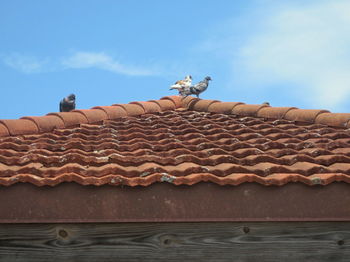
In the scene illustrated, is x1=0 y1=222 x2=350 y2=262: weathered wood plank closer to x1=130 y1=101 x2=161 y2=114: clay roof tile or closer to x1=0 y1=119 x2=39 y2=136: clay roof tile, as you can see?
x1=0 y1=119 x2=39 y2=136: clay roof tile

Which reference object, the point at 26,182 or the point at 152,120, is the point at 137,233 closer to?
the point at 26,182


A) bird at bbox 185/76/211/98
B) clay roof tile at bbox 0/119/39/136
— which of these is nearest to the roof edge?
clay roof tile at bbox 0/119/39/136

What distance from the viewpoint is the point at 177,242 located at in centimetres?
413

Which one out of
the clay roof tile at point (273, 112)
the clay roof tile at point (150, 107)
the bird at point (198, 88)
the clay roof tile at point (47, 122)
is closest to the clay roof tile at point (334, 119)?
the clay roof tile at point (273, 112)

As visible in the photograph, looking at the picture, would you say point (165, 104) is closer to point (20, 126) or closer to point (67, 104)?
point (67, 104)

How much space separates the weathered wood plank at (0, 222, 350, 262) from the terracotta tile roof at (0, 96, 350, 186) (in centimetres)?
35

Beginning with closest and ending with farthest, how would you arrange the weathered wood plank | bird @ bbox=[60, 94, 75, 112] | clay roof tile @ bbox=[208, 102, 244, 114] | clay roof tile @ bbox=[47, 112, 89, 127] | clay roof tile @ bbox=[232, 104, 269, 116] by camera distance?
the weathered wood plank < clay roof tile @ bbox=[47, 112, 89, 127] < clay roof tile @ bbox=[232, 104, 269, 116] < clay roof tile @ bbox=[208, 102, 244, 114] < bird @ bbox=[60, 94, 75, 112]

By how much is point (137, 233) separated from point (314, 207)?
1229 millimetres

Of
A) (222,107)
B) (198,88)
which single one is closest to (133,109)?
(222,107)

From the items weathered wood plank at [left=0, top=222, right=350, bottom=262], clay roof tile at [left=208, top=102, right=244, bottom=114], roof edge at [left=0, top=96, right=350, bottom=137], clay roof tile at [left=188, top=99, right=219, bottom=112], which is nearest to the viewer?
weathered wood plank at [left=0, top=222, right=350, bottom=262]

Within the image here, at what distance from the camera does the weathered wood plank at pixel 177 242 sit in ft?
13.5

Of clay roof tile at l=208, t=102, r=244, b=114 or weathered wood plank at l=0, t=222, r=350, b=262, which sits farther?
clay roof tile at l=208, t=102, r=244, b=114

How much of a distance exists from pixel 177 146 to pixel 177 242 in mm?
1307

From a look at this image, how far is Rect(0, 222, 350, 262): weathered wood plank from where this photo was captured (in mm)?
4113
